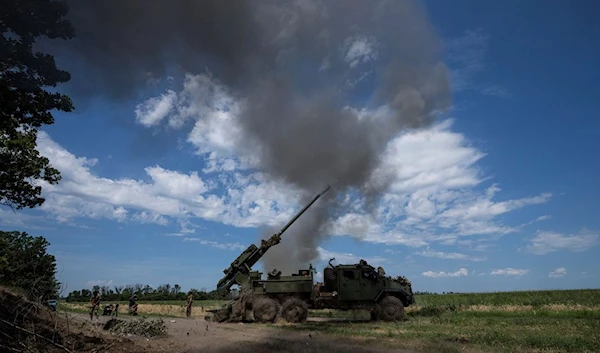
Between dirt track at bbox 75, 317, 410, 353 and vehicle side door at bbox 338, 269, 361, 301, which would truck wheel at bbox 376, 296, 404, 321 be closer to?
vehicle side door at bbox 338, 269, 361, 301

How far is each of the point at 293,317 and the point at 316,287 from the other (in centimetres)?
187

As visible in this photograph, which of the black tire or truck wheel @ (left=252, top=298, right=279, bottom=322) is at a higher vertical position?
the black tire

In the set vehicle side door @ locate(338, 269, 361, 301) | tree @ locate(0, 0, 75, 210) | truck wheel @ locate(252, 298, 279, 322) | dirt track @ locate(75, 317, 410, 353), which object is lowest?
dirt track @ locate(75, 317, 410, 353)

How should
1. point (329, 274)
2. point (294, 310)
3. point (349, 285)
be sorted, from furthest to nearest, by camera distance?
1. point (329, 274)
2. point (349, 285)
3. point (294, 310)

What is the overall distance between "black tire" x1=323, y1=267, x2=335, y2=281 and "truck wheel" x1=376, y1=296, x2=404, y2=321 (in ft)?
8.22

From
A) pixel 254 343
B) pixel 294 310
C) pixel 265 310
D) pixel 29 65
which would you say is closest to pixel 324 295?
→ pixel 294 310

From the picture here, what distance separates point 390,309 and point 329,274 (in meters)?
3.23

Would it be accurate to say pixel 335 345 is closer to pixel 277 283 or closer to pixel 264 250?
pixel 277 283

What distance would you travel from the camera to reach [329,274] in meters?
19.8

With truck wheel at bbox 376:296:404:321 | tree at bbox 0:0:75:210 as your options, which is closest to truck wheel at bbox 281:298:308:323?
truck wheel at bbox 376:296:404:321

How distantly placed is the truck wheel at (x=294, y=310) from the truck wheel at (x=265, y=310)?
0.46m

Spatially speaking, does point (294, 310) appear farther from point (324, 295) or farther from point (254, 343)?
point (254, 343)

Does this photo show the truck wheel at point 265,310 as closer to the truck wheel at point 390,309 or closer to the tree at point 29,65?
the truck wheel at point 390,309

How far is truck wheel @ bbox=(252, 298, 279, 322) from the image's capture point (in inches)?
747
